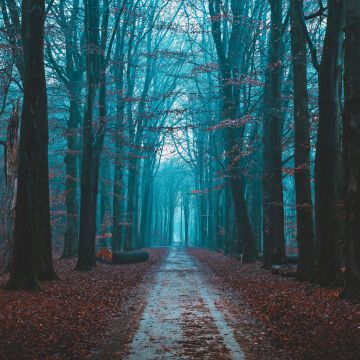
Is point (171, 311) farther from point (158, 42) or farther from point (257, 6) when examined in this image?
point (158, 42)

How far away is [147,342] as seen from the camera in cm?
680

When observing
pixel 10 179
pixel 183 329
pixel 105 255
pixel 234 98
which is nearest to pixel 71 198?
pixel 105 255

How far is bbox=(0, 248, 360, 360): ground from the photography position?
6.22 meters

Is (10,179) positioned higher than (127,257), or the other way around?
(10,179)

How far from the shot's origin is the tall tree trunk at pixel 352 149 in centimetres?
909

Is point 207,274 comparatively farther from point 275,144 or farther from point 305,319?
point 305,319

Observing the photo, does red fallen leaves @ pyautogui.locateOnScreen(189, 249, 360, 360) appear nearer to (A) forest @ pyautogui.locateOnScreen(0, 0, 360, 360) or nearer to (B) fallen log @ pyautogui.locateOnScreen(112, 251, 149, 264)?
(A) forest @ pyautogui.locateOnScreen(0, 0, 360, 360)

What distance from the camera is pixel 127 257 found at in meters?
23.9

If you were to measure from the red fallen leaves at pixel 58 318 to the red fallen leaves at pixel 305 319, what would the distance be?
2.64 m

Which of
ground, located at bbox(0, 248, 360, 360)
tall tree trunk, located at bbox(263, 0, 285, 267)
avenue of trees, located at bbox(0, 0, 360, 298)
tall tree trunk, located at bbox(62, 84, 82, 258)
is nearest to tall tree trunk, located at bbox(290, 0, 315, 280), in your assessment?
avenue of trees, located at bbox(0, 0, 360, 298)

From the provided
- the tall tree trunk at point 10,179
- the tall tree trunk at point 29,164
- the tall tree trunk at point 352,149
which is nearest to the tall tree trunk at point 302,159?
the tall tree trunk at point 352,149

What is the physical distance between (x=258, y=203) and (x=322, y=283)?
51.6 ft

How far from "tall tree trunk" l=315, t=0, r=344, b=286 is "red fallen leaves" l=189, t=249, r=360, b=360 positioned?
91cm

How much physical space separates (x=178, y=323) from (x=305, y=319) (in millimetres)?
2124
